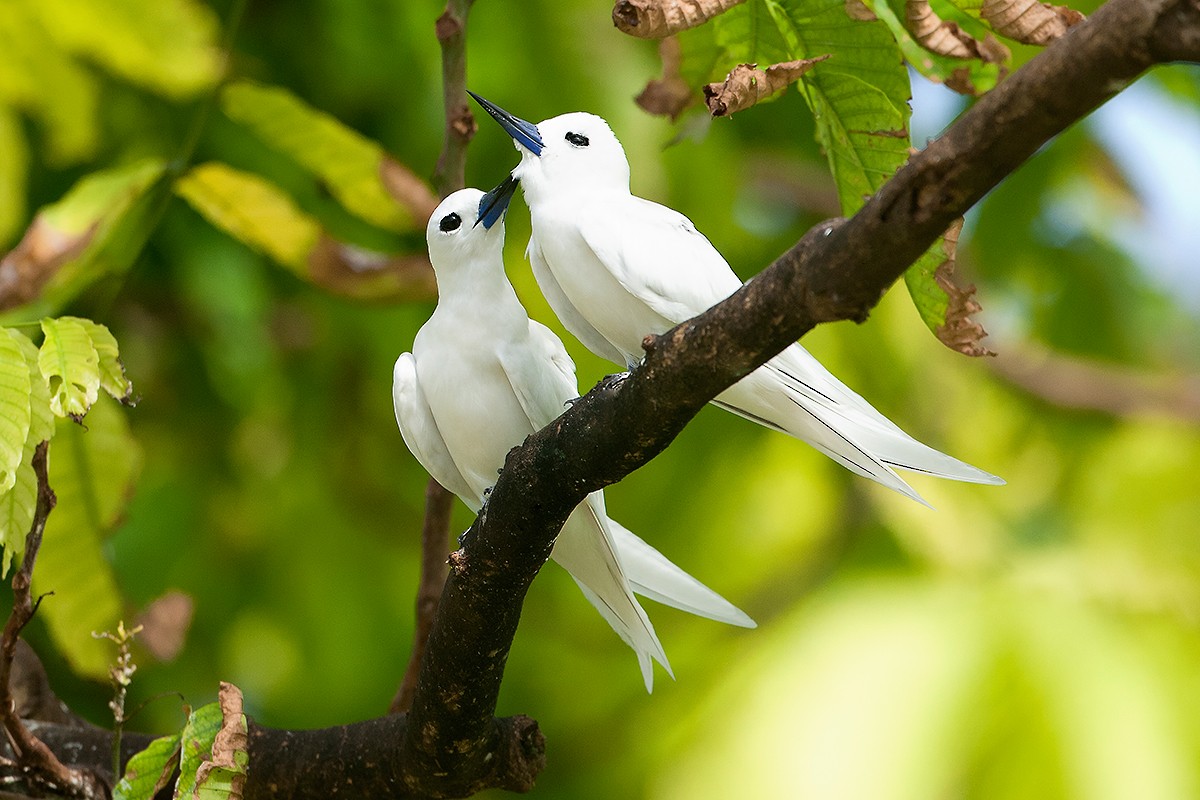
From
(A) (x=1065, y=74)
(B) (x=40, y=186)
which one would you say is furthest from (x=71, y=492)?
(B) (x=40, y=186)

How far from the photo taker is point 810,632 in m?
5.22

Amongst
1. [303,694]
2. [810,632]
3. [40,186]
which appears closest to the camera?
[810,632]

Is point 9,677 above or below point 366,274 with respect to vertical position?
below

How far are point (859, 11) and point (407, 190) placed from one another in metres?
1.65

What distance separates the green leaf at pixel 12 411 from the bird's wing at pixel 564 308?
1177 mm

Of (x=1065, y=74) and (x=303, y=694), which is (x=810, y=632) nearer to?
(x=303, y=694)

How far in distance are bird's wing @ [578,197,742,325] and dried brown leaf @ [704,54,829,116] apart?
2.27 ft

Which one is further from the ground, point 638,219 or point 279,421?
point 638,219

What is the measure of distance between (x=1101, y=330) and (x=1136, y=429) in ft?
2.52

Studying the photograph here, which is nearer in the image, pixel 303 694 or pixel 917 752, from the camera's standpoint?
pixel 917 752

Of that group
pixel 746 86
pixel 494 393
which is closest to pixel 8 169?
pixel 494 393

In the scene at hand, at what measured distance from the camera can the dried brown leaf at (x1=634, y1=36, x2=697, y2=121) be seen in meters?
3.14

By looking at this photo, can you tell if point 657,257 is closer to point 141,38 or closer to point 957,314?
point 957,314

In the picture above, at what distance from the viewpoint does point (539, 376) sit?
3223mm
